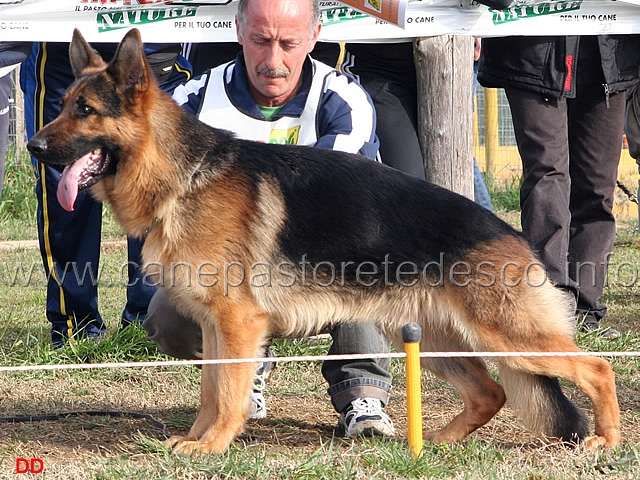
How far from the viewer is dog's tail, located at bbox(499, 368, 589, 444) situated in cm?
342

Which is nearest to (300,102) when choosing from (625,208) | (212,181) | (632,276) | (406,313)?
(212,181)

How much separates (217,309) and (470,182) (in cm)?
220

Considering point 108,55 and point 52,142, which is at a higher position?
point 108,55

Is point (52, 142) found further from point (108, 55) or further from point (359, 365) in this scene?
point (108, 55)

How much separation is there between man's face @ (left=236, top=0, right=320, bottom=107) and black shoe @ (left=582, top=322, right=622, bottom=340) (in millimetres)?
2484

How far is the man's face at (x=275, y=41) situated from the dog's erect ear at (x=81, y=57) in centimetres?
69

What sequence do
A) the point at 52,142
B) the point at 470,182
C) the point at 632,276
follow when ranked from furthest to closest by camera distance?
the point at 632,276 → the point at 470,182 → the point at 52,142

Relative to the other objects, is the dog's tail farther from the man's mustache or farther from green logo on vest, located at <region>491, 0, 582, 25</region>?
green logo on vest, located at <region>491, 0, 582, 25</region>

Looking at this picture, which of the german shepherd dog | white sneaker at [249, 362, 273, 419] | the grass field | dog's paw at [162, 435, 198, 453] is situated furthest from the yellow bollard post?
white sneaker at [249, 362, 273, 419]

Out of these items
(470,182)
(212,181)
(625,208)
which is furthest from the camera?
(625,208)

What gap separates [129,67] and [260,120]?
0.87m

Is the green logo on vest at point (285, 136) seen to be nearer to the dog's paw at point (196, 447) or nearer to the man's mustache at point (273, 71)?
the man's mustache at point (273, 71)

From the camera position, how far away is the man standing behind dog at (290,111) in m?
3.81

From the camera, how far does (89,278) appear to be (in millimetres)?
5234
